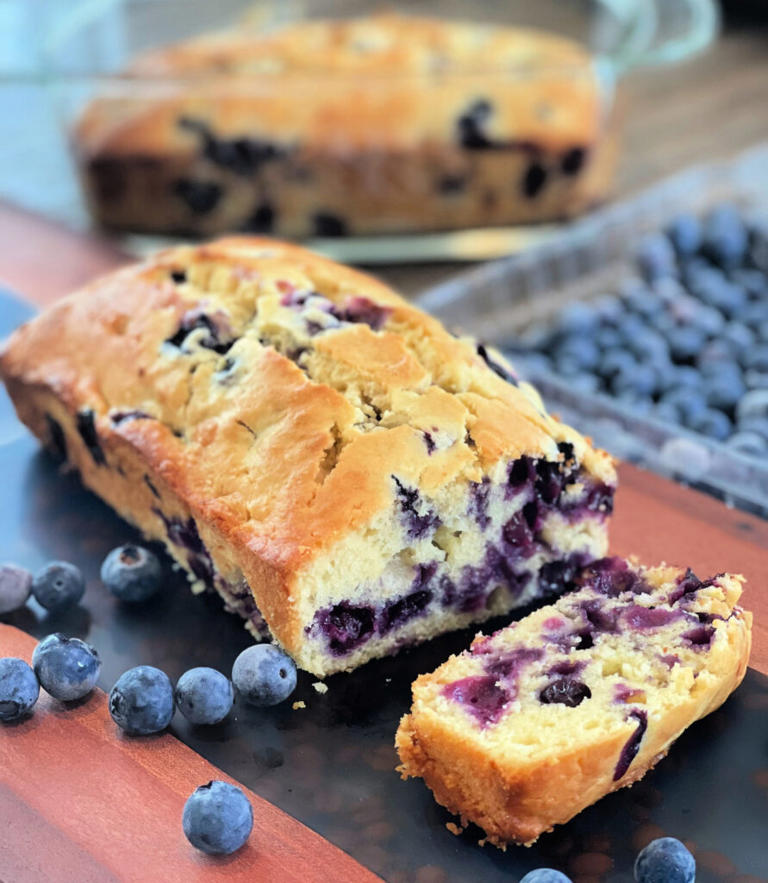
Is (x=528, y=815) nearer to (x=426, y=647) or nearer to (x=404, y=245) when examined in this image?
(x=426, y=647)

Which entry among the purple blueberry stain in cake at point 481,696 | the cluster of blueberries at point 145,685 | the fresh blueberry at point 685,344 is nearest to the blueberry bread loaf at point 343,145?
the fresh blueberry at point 685,344

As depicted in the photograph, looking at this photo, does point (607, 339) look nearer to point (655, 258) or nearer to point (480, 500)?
point (655, 258)

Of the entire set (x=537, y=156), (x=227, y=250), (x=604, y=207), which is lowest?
(x=604, y=207)

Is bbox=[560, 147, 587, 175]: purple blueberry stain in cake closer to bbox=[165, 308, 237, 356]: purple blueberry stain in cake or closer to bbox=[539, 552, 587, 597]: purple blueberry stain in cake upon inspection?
bbox=[165, 308, 237, 356]: purple blueberry stain in cake

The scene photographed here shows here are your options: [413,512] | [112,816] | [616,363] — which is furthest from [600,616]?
[616,363]

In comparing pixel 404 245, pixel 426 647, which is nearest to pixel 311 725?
pixel 426 647
